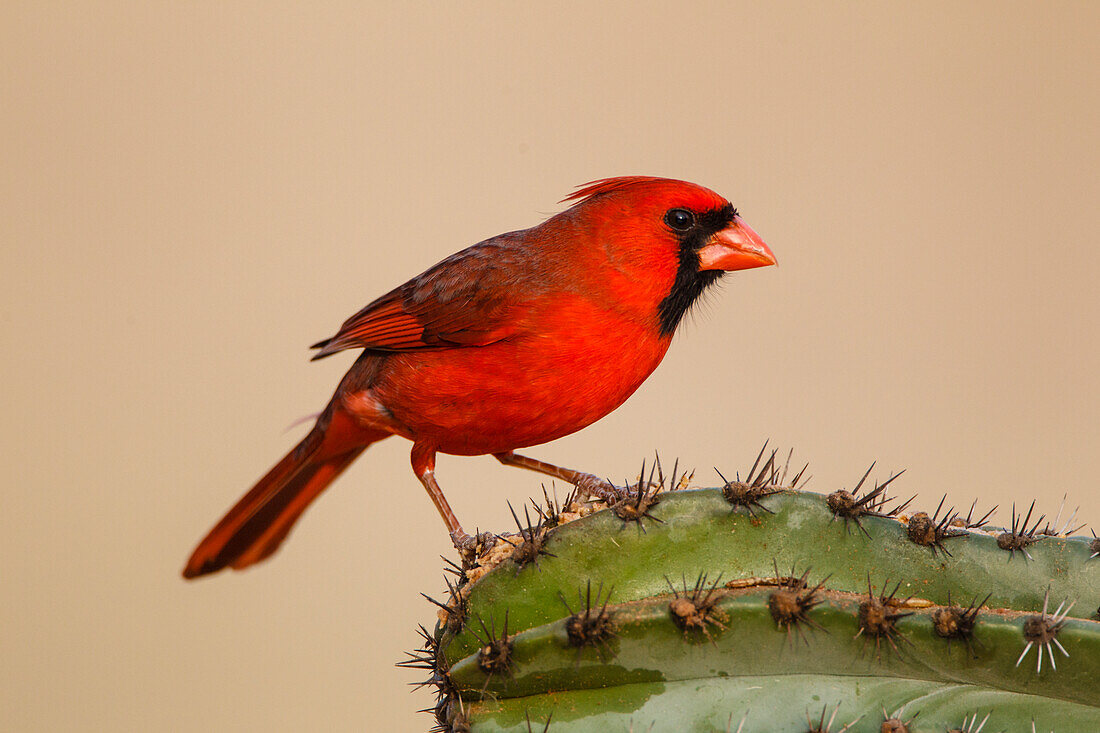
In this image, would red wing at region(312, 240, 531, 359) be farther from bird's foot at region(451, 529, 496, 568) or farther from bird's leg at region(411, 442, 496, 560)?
bird's foot at region(451, 529, 496, 568)

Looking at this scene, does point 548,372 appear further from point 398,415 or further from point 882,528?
point 882,528

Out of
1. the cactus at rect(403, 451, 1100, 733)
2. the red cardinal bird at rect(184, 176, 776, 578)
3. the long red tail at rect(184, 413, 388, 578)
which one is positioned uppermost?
the red cardinal bird at rect(184, 176, 776, 578)

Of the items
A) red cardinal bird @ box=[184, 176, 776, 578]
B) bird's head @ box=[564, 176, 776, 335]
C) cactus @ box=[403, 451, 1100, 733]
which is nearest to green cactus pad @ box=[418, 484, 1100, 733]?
cactus @ box=[403, 451, 1100, 733]

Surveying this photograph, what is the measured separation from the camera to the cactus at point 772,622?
4.46 ft

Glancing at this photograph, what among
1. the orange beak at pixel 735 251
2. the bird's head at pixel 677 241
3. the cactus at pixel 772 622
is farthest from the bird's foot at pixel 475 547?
the orange beak at pixel 735 251

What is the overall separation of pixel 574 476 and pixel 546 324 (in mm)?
388

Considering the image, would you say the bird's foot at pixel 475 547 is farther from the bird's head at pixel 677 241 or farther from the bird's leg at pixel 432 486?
the bird's head at pixel 677 241

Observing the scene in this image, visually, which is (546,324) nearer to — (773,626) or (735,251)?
(735,251)

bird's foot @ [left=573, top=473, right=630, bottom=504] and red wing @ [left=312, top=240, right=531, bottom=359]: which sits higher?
red wing @ [left=312, top=240, right=531, bottom=359]

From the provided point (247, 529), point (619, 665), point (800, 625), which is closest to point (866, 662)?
point (800, 625)

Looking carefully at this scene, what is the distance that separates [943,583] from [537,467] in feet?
3.53

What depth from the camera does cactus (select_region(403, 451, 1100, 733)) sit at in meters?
1.36

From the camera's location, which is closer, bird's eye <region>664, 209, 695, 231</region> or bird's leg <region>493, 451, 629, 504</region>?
bird's leg <region>493, 451, 629, 504</region>

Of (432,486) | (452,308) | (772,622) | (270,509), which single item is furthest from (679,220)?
(270,509)
